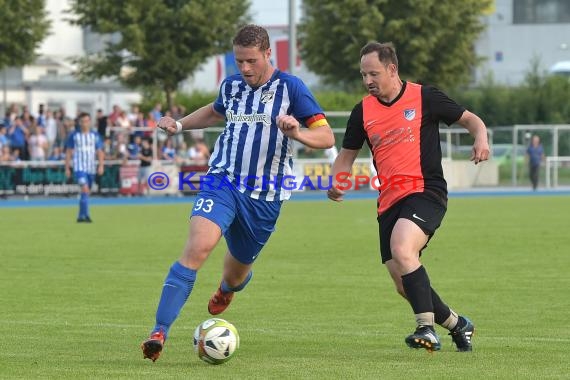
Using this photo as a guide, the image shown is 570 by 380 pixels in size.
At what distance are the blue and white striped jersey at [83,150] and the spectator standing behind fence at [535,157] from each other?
67.3ft

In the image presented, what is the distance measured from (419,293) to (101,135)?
88.7 ft

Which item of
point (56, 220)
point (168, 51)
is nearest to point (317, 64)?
point (168, 51)

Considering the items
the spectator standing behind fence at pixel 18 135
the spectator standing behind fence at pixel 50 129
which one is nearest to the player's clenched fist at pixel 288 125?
the spectator standing behind fence at pixel 18 135

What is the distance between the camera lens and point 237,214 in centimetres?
926

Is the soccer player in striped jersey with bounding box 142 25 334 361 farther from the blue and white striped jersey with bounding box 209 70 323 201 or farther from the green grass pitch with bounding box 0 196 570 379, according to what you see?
the green grass pitch with bounding box 0 196 570 379

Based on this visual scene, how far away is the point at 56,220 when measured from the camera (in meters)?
26.2

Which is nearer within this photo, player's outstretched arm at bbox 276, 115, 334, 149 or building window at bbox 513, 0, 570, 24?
player's outstretched arm at bbox 276, 115, 334, 149

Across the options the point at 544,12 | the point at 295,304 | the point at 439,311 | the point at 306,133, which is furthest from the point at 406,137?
the point at 544,12

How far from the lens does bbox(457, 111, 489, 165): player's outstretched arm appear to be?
8867 millimetres

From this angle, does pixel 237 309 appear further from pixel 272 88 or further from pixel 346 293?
pixel 272 88

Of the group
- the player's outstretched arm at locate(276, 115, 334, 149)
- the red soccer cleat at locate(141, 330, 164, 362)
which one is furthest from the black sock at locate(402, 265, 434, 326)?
the red soccer cleat at locate(141, 330, 164, 362)

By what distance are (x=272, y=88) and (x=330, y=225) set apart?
15410mm

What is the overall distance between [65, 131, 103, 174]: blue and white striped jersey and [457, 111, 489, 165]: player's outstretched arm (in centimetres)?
1685

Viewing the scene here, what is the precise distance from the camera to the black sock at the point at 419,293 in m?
8.66
